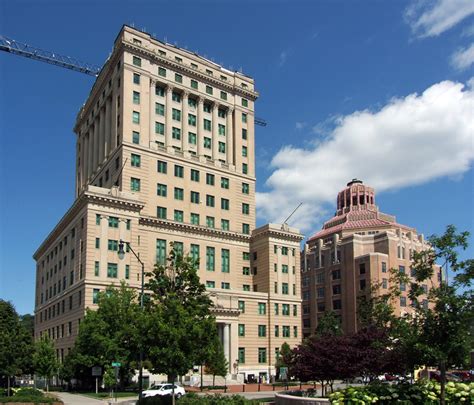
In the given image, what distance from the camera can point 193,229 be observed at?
85250mm

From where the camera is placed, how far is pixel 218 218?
8988cm

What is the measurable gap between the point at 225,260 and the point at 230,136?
21.5 meters

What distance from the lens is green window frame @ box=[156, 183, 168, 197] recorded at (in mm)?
83588

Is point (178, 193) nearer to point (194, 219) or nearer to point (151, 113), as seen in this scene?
point (194, 219)

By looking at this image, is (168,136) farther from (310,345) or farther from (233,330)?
(310,345)

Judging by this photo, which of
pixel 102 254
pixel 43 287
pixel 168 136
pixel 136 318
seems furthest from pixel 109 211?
pixel 136 318

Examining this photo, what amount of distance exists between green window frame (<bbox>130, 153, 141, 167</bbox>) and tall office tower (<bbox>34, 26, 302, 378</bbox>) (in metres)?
0.16

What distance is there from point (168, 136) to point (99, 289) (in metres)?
27.6

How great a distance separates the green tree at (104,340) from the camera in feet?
184

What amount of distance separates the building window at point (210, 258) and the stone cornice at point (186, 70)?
92.4 ft

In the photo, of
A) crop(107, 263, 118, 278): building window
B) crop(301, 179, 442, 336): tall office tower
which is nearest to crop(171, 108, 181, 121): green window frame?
crop(107, 263, 118, 278): building window

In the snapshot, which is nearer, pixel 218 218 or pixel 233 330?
pixel 233 330

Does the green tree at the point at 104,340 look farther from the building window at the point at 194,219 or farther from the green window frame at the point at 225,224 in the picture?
the green window frame at the point at 225,224

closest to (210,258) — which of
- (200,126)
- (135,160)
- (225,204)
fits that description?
(225,204)
